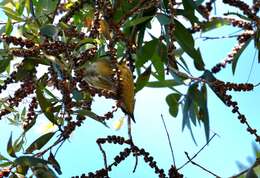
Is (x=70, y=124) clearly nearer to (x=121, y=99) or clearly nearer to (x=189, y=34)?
(x=121, y=99)

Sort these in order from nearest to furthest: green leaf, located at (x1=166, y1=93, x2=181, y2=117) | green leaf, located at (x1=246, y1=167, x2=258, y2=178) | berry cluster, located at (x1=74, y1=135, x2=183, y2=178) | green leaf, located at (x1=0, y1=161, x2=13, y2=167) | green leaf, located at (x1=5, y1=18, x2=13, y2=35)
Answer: green leaf, located at (x1=246, y1=167, x2=258, y2=178) < berry cluster, located at (x1=74, y1=135, x2=183, y2=178) < green leaf, located at (x1=0, y1=161, x2=13, y2=167) < green leaf, located at (x1=166, y1=93, x2=181, y2=117) < green leaf, located at (x1=5, y1=18, x2=13, y2=35)

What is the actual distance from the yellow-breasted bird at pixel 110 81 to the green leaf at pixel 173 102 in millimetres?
398

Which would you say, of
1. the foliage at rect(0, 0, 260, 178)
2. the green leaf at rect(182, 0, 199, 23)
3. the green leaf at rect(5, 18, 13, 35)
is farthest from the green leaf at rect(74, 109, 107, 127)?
the green leaf at rect(5, 18, 13, 35)

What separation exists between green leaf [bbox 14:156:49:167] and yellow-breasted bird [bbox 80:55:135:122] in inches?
9.4

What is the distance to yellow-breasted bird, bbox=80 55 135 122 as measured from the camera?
5.18 ft

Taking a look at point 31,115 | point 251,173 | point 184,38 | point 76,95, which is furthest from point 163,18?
point 251,173

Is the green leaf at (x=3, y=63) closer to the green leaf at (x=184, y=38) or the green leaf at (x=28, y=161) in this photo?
the green leaf at (x=28, y=161)

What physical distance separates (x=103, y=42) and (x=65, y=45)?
0.31 m

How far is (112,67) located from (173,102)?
454mm

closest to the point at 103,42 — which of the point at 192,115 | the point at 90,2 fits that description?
the point at 90,2

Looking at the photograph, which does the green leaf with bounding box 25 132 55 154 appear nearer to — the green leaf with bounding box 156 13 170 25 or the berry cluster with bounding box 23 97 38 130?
the berry cluster with bounding box 23 97 38 130

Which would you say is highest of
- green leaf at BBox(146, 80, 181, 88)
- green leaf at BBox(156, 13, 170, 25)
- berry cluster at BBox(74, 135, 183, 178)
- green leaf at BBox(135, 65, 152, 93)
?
green leaf at BBox(156, 13, 170, 25)

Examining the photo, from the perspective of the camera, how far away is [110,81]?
5.19ft

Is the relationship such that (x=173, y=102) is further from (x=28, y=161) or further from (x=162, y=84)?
(x=28, y=161)
